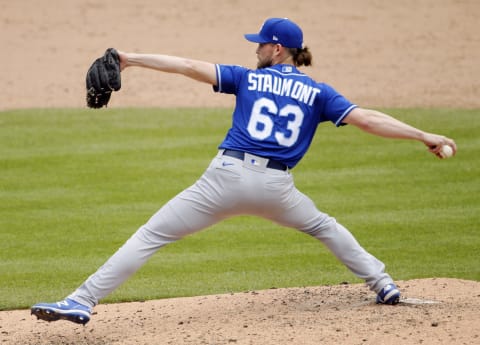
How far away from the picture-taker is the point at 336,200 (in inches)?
375

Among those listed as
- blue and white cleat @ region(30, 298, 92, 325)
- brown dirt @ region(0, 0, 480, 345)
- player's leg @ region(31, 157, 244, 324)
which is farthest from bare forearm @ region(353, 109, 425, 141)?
blue and white cleat @ region(30, 298, 92, 325)

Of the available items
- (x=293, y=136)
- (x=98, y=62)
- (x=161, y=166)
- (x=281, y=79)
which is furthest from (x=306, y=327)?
(x=161, y=166)

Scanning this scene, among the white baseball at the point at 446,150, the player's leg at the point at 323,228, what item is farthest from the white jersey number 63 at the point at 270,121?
the white baseball at the point at 446,150

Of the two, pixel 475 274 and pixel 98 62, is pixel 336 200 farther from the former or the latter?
pixel 98 62

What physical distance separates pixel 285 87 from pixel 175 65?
65cm

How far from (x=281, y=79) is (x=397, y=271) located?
2.63m

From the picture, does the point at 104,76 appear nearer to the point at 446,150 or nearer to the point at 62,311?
the point at 62,311

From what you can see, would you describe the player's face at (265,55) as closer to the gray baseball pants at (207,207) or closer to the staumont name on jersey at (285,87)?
the staumont name on jersey at (285,87)

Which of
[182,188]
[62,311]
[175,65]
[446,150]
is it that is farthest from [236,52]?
[62,311]

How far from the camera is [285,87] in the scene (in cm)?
538

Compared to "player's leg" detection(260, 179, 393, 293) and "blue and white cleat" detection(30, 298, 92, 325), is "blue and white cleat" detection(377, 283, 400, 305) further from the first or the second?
"blue and white cleat" detection(30, 298, 92, 325)

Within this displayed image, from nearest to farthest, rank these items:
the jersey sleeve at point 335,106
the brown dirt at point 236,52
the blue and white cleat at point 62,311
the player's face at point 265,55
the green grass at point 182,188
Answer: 1. the blue and white cleat at point 62,311
2. the jersey sleeve at point 335,106
3. the player's face at point 265,55
4. the brown dirt at point 236,52
5. the green grass at point 182,188

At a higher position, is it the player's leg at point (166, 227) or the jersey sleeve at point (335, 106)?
the jersey sleeve at point (335, 106)

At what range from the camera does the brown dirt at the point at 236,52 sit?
6.39 metres
